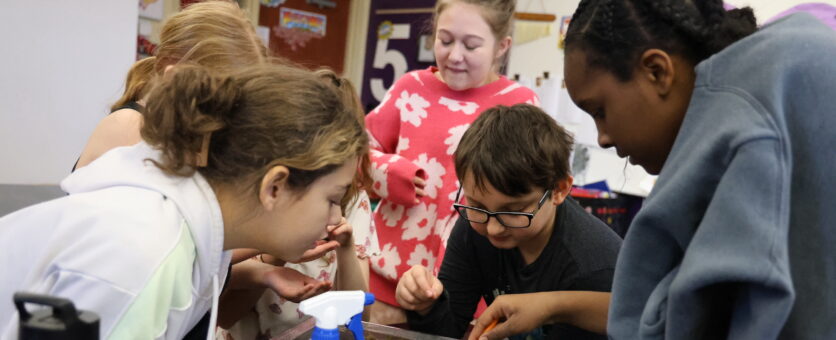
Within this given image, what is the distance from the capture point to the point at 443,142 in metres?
1.48

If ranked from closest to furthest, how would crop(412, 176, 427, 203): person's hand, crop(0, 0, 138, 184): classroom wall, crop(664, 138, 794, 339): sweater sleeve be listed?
crop(664, 138, 794, 339): sweater sleeve < crop(412, 176, 427, 203): person's hand < crop(0, 0, 138, 184): classroom wall

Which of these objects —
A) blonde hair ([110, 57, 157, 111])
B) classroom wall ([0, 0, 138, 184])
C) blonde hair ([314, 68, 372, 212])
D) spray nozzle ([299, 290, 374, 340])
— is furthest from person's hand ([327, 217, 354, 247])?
classroom wall ([0, 0, 138, 184])

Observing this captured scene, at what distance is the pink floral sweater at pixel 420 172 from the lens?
144 centimetres

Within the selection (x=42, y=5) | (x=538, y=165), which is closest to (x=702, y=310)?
(x=538, y=165)

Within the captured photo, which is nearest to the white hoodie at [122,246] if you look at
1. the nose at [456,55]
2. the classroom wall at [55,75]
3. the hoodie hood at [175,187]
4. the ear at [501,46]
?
the hoodie hood at [175,187]

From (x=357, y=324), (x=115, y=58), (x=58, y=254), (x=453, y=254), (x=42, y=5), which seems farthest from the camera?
(x=115, y=58)

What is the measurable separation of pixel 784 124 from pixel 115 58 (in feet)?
9.41

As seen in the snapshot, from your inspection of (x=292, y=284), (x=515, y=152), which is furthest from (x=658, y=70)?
(x=292, y=284)

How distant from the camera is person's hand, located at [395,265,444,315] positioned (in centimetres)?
107

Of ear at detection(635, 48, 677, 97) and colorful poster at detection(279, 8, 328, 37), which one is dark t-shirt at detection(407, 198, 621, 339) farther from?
colorful poster at detection(279, 8, 328, 37)

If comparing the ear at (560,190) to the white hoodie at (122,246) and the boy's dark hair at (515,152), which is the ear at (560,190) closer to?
the boy's dark hair at (515,152)

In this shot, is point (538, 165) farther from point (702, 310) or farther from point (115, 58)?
point (115, 58)

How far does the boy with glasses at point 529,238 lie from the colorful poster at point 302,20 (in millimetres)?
3443

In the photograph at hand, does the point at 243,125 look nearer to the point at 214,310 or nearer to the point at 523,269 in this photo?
the point at 214,310
